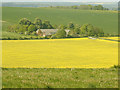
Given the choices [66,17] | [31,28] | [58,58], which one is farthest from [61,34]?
[66,17]

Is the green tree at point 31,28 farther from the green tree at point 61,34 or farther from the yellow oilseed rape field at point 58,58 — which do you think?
the yellow oilseed rape field at point 58,58

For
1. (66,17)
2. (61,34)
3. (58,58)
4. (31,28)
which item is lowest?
(58,58)

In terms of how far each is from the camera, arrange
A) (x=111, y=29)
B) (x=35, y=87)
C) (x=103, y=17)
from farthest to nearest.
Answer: (x=103, y=17) < (x=111, y=29) < (x=35, y=87)

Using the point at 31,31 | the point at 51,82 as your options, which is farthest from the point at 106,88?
the point at 31,31

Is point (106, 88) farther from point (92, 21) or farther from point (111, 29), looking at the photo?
point (92, 21)

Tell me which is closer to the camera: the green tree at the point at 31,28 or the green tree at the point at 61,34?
the green tree at the point at 61,34

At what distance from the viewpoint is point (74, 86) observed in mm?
11234

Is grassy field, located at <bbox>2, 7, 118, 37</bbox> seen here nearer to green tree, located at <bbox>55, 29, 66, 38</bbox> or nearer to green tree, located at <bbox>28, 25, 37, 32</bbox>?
green tree, located at <bbox>28, 25, 37, 32</bbox>

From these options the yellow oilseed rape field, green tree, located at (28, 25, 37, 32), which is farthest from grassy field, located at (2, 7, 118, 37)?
the yellow oilseed rape field

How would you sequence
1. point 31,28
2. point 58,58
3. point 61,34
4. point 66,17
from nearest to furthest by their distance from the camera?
point 58,58 → point 61,34 → point 31,28 → point 66,17

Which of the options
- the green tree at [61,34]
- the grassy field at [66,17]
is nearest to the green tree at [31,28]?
the grassy field at [66,17]

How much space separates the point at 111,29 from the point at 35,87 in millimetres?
105185

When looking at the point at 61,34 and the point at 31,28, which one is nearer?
the point at 61,34

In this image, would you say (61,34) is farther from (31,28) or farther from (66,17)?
(66,17)
